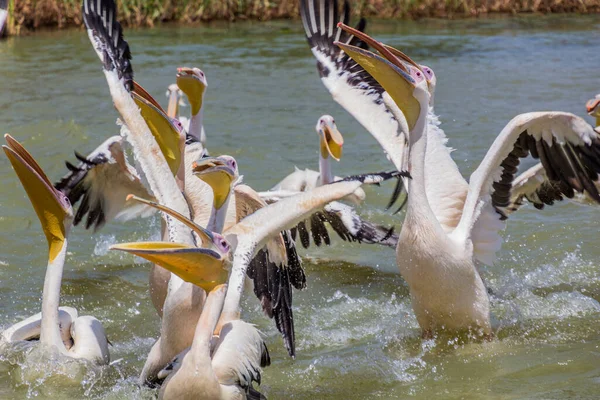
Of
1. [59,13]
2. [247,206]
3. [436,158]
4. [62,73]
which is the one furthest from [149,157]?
[59,13]

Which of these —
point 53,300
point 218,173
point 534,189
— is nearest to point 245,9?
point 534,189

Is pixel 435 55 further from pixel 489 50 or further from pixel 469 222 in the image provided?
pixel 469 222

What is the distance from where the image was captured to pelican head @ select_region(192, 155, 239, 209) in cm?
415

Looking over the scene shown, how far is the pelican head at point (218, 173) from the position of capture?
4.15 metres

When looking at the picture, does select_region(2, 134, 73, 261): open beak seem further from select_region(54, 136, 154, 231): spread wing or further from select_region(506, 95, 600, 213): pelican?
select_region(506, 95, 600, 213): pelican

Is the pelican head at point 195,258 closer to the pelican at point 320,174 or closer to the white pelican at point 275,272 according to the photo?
the white pelican at point 275,272

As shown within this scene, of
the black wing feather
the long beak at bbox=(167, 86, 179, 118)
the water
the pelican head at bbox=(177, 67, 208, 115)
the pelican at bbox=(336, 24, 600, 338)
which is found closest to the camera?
the water

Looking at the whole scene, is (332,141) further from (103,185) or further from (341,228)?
(103,185)

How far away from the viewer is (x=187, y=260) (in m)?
3.68

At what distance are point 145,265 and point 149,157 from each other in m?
2.34

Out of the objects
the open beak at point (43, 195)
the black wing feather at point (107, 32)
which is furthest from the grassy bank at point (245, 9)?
the open beak at point (43, 195)

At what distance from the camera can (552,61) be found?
1392 centimetres

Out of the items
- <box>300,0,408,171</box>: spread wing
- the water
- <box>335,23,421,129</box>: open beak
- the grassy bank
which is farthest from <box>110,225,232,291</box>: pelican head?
the grassy bank

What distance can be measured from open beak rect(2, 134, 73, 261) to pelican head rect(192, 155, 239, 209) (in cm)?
83
